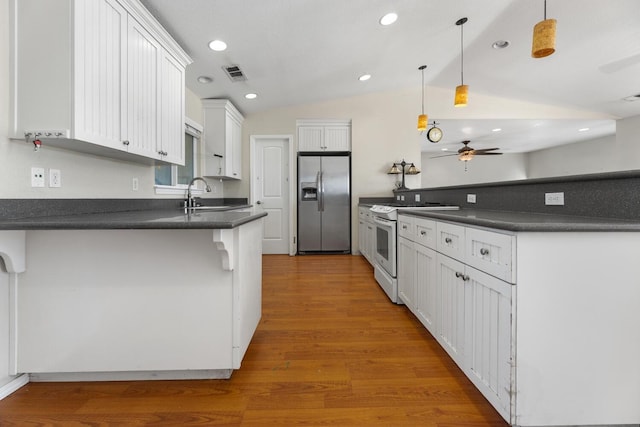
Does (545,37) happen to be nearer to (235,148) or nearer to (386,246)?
(386,246)

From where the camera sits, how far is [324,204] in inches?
191

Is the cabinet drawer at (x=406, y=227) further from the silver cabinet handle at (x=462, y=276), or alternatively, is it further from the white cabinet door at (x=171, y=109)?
the white cabinet door at (x=171, y=109)

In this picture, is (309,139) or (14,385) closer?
(14,385)

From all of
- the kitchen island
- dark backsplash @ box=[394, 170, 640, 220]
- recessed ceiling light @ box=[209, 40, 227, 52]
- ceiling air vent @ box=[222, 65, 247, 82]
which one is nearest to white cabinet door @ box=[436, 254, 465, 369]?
dark backsplash @ box=[394, 170, 640, 220]

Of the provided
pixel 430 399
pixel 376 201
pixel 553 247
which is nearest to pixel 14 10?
pixel 553 247

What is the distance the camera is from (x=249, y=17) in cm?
239

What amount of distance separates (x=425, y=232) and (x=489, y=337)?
862mm

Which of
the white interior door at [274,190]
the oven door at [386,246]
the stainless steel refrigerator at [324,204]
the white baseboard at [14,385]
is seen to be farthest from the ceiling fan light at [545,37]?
the white baseboard at [14,385]

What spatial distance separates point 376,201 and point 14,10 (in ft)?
14.4

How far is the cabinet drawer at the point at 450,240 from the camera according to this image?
59.0 inches

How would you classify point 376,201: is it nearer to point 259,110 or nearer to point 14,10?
point 259,110

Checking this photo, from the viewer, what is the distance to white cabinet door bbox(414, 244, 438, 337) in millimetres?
1836

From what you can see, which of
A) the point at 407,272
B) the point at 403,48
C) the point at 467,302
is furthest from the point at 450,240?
the point at 403,48

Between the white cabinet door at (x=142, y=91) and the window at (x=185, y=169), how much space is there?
0.81 m
